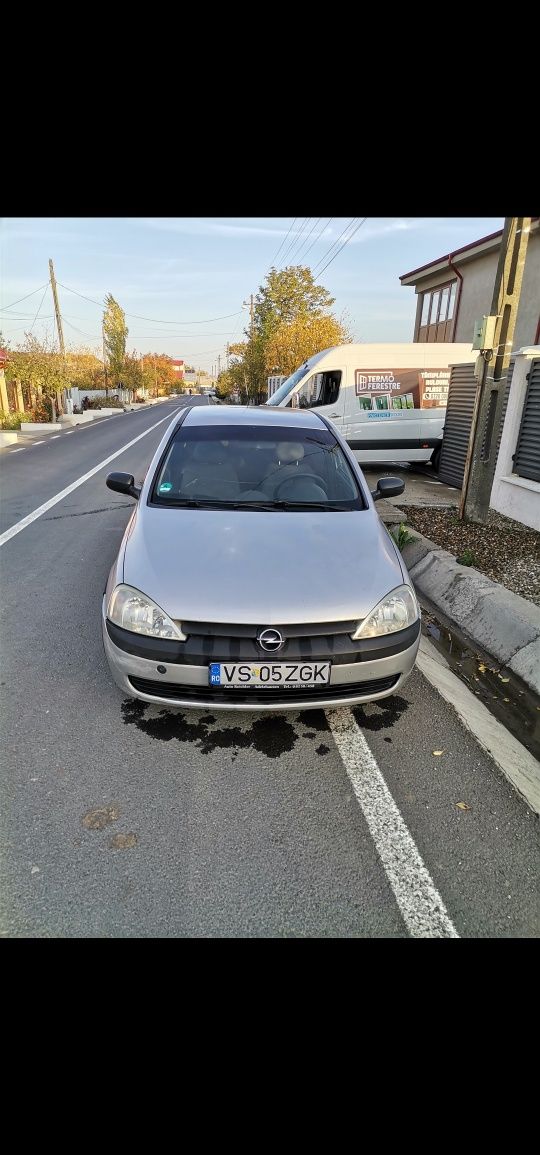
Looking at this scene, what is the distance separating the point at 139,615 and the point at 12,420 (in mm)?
21775

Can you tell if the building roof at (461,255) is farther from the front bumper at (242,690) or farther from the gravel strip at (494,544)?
the front bumper at (242,690)

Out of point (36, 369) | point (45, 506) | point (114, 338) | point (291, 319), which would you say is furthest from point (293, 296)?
point (114, 338)

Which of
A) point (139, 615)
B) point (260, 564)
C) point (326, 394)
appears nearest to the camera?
point (139, 615)

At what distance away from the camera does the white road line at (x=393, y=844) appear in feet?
6.28

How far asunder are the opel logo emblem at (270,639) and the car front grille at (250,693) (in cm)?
19

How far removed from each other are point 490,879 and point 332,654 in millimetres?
1041

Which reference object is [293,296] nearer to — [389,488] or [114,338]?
[389,488]

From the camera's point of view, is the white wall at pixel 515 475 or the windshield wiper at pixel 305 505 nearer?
the windshield wiper at pixel 305 505

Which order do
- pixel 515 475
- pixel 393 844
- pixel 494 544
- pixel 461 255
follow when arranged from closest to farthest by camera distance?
pixel 393 844, pixel 494 544, pixel 515 475, pixel 461 255

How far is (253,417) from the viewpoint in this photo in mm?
4594

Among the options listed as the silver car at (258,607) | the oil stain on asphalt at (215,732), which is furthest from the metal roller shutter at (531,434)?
the oil stain on asphalt at (215,732)
